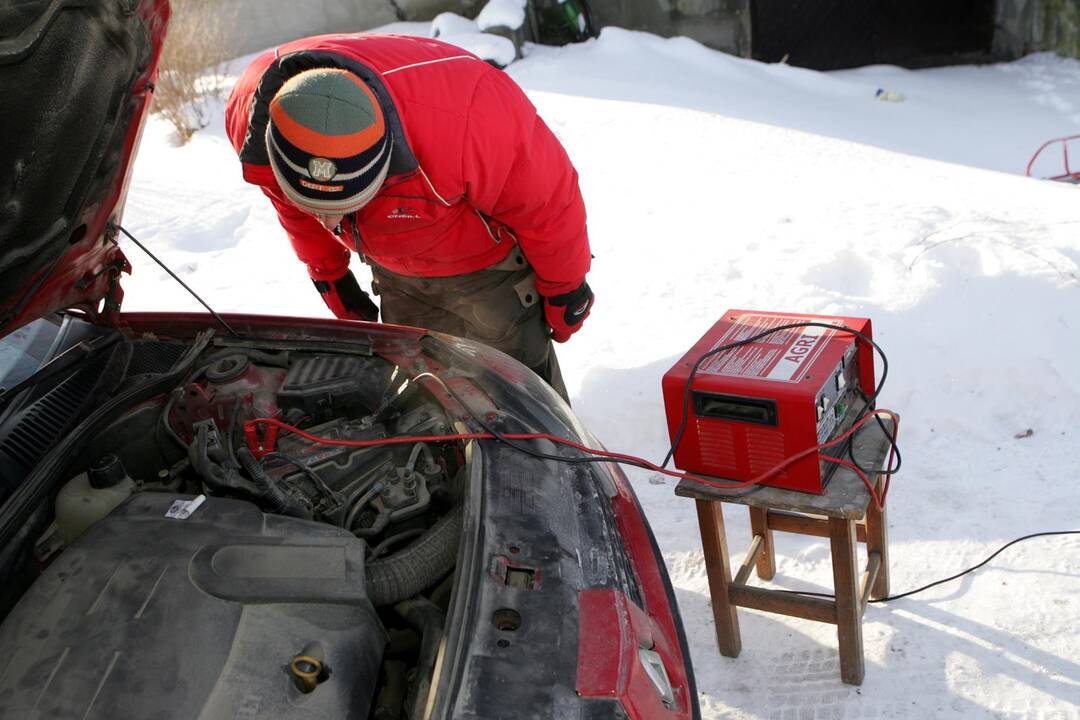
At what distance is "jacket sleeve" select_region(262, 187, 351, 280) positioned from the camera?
3.28m

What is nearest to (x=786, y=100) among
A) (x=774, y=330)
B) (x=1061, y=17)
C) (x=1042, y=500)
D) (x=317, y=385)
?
(x=1061, y=17)

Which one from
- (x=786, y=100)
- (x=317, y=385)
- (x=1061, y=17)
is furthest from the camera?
(x=1061, y=17)

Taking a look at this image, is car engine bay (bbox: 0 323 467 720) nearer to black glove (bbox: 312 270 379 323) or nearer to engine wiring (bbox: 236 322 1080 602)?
engine wiring (bbox: 236 322 1080 602)

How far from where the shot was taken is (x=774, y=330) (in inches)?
98.3

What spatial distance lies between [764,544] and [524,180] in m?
1.37

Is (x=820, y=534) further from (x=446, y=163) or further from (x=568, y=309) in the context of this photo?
(x=446, y=163)

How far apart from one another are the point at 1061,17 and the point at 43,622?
10014 mm

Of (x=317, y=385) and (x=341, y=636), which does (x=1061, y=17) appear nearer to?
(x=317, y=385)

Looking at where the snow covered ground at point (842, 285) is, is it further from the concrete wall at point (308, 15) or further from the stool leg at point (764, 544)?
the concrete wall at point (308, 15)

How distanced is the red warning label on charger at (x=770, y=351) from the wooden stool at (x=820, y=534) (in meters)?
0.31

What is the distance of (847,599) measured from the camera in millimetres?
2445

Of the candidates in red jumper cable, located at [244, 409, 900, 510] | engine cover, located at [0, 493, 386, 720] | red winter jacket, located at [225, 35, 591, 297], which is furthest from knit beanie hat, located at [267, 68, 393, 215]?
engine cover, located at [0, 493, 386, 720]

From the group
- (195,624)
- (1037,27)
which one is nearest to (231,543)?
(195,624)

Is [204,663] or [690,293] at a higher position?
[204,663]
